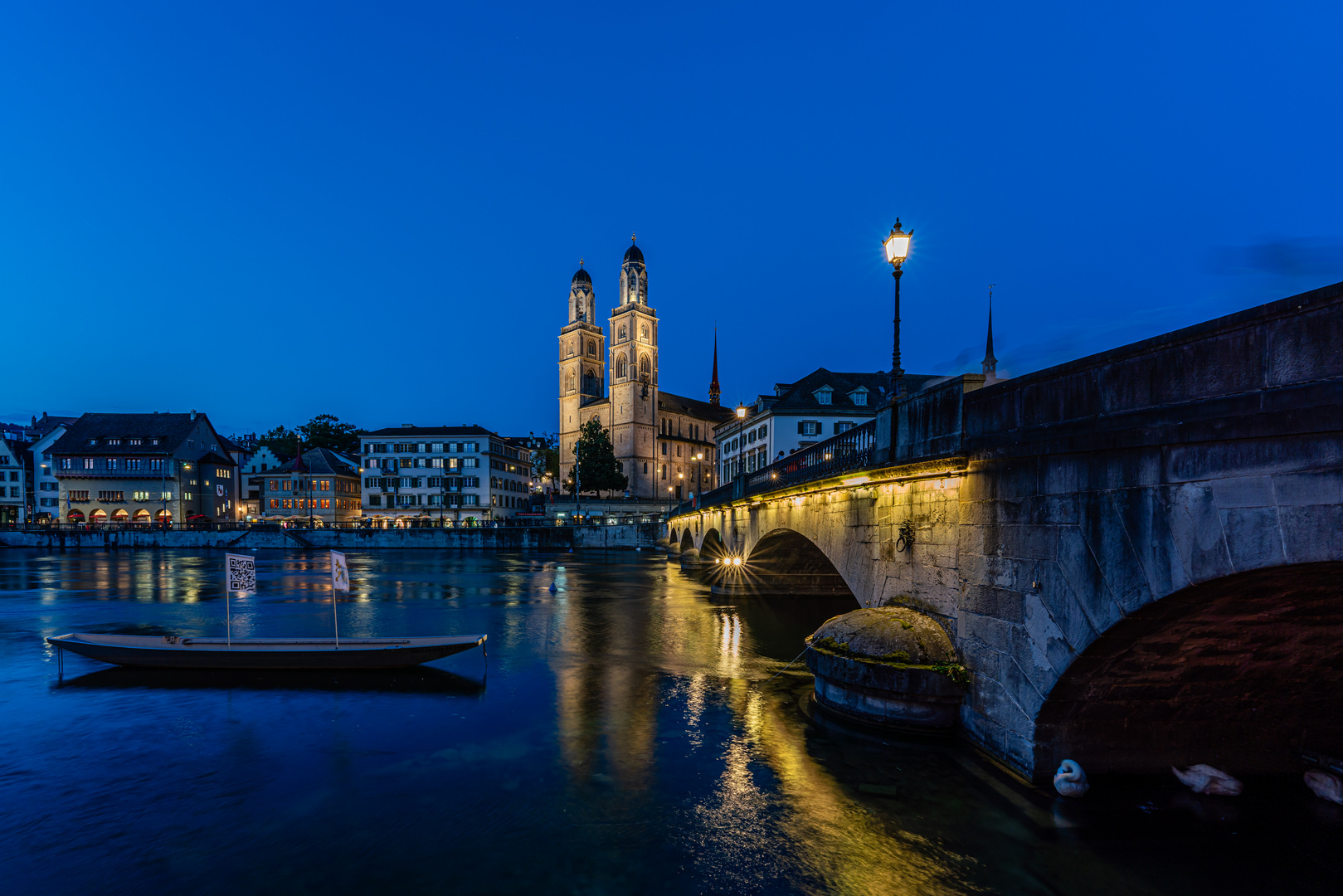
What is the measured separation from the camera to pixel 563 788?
12312 millimetres

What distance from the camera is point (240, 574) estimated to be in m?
19.7

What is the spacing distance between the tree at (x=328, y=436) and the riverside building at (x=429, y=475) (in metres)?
33.8

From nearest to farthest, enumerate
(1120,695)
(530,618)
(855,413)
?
1. (1120,695)
2. (530,618)
3. (855,413)

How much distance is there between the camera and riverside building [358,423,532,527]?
348 feet

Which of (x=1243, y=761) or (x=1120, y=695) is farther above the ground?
(x=1120, y=695)

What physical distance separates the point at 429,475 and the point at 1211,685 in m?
107

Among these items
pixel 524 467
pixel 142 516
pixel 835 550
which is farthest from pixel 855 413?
pixel 142 516

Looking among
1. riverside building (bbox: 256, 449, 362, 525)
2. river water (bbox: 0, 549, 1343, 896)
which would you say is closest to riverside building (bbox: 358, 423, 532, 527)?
riverside building (bbox: 256, 449, 362, 525)

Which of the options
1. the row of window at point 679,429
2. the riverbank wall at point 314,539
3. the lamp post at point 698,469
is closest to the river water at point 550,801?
the riverbank wall at point 314,539

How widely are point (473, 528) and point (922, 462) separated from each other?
83829mm

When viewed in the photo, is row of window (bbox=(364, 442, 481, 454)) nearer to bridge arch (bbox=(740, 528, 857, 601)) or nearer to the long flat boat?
bridge arch (bbox=(740, 528, 857, 601))

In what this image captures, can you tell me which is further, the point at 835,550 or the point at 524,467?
the point at 524,467

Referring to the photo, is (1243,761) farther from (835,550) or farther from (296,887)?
(296,887)

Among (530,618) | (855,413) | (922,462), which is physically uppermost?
(855,413)
